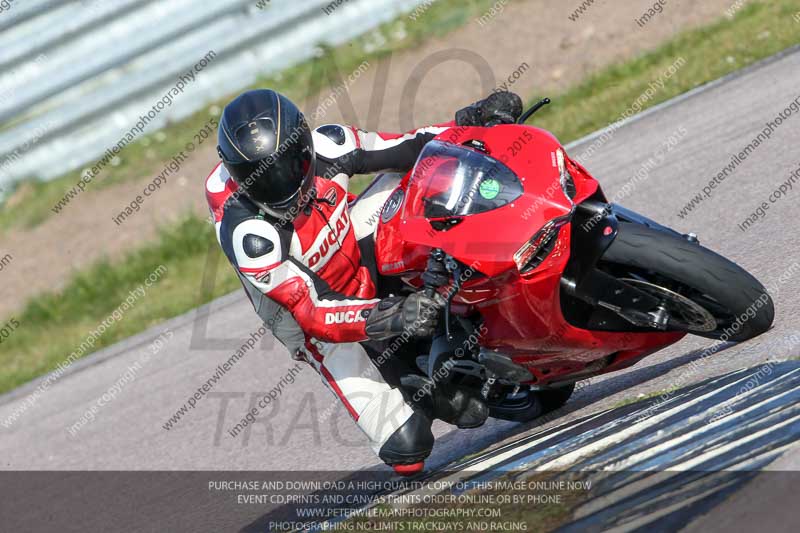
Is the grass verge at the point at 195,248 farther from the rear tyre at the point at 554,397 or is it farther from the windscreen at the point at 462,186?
the windscreen at the point at 462,186

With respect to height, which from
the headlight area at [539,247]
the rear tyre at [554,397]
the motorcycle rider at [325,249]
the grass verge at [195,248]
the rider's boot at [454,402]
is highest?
the headlight area at [539,247]

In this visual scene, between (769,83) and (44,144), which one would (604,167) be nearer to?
(769,83)

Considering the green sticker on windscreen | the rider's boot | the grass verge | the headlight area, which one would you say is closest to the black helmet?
the green sticker on windscreen

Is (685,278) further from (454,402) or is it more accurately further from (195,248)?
(195,248)

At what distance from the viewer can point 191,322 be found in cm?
912

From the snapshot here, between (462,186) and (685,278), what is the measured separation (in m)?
0.96

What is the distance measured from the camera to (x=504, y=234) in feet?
12.6

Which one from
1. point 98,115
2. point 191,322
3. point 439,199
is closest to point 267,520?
point 439,199

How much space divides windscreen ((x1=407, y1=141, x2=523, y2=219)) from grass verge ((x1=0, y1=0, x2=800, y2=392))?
572 centimetres

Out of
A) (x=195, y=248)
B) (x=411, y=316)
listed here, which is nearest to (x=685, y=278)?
(x=411, y=316)

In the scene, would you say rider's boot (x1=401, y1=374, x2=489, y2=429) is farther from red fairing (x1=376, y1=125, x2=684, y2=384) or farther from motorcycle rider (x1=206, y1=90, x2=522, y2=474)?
red fairing (x1=376, y1=125, x2=684, y2=384)

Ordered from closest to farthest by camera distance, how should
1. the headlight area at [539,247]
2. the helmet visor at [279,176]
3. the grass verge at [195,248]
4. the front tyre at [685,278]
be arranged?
the headlight area at [539,247] < the front tyre at [685,278] < the helmet visor at [279,176] < the grass verge at [195,248]

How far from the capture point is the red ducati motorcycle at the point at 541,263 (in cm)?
391

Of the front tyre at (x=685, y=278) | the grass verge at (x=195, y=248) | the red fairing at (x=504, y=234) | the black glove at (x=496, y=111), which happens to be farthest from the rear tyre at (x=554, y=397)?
the grass verge at (x=195, y=248)
